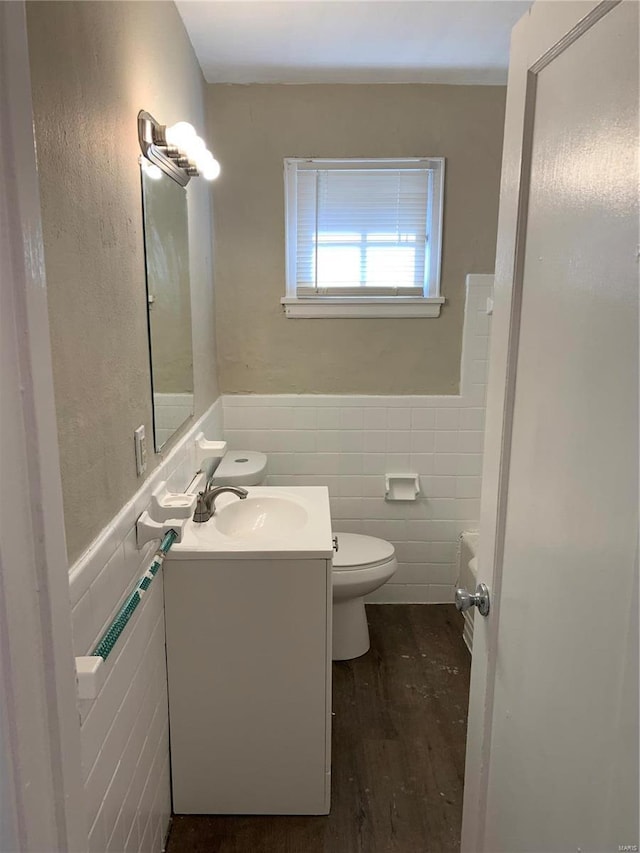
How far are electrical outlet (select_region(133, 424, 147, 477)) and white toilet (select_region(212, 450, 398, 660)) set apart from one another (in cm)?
91

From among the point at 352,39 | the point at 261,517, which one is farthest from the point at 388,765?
the point at 352,39

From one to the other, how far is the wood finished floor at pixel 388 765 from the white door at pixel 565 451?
28.3 inches

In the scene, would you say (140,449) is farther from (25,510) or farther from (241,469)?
(241,469)

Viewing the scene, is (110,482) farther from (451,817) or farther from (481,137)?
(481,137)

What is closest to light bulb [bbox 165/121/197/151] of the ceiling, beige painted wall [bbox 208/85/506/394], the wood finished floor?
the ceiling

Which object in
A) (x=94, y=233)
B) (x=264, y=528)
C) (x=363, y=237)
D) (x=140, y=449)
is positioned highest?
(x=363, y=237)

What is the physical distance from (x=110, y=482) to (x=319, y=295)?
5.92 feet

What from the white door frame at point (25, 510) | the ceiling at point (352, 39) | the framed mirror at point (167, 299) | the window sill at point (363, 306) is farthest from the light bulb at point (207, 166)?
the white door frame at point (25, 510)

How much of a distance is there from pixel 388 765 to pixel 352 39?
2.64 meters

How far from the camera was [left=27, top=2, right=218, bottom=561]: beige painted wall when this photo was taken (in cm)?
101

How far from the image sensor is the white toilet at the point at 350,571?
240 centimetres

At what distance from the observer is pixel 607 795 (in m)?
0.71

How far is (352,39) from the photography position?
227cm

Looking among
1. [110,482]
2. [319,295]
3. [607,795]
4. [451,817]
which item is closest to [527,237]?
[607,795]
